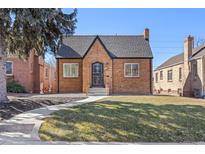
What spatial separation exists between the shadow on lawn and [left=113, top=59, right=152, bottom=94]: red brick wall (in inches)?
580

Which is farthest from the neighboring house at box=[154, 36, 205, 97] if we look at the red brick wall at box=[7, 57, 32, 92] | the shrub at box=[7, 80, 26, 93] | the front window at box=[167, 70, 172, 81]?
the shrub at box=[7, 80, 26, 93]

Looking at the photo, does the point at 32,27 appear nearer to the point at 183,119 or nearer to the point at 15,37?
the point at 15,37

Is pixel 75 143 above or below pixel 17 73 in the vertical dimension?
below

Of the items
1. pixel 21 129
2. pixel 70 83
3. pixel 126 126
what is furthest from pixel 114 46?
pixel 21 129

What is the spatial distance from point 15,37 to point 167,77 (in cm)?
2262

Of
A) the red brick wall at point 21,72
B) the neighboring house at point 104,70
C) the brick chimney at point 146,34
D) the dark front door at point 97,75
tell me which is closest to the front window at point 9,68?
the red brick wall at point 21,72

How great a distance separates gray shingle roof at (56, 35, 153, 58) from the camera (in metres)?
26.5

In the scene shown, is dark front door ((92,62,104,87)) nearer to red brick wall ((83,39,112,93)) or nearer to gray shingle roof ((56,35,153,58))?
red brick wall ((83,39,112,93))

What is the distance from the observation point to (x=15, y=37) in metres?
14.9

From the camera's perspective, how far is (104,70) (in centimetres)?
2614

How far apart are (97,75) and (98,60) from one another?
133 centimetres

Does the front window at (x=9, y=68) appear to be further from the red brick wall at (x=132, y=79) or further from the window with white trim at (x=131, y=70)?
the window with white trim at (x=131, y=70)
